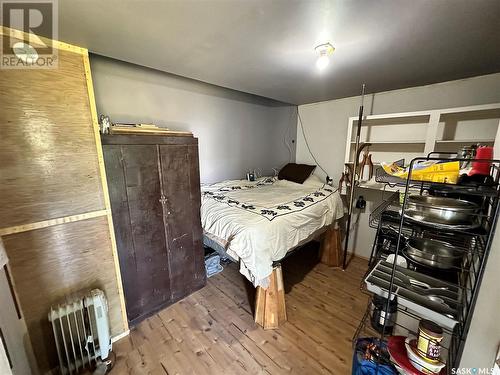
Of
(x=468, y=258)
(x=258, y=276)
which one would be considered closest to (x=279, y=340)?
(x=258, y=276)

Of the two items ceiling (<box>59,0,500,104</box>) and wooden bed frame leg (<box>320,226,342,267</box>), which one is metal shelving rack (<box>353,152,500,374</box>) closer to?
ceiling (<box>59,0,500,104</box>)

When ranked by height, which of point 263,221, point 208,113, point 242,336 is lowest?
point 242,336

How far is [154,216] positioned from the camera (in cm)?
173

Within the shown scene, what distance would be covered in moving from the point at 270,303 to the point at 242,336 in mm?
342

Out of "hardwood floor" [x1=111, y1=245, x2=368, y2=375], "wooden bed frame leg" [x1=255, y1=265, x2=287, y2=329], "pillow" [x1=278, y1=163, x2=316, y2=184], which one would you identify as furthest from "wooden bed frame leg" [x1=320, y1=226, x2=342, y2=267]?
"wooden bed frame leg" [x1=255, y1=265, x2=287, y2=329]

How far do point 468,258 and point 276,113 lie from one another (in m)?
3.28

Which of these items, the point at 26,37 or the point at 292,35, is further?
the point at 292,35

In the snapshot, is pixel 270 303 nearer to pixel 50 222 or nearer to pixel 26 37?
pixel 50 222

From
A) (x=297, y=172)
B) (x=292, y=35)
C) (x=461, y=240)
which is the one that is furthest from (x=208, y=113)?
(x=461, y=240)

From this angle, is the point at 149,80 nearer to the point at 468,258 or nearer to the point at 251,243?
the point at 251,243

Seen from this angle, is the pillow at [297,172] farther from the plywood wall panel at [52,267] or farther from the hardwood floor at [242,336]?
the plywood wall panel at [52,267]

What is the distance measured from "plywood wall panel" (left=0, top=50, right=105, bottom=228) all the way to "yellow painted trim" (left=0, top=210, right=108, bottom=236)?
0.08 feet

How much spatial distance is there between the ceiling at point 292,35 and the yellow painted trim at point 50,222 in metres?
1.16

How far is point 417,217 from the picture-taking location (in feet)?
2.70
